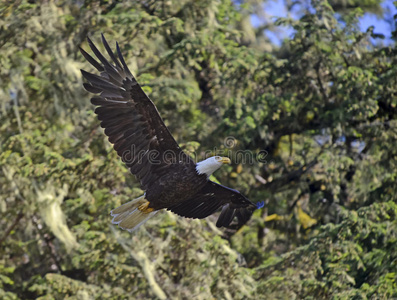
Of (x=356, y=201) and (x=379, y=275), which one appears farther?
(x=356, y=201)

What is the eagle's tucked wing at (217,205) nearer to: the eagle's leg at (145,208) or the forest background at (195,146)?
the eagle's leg at (145,208)

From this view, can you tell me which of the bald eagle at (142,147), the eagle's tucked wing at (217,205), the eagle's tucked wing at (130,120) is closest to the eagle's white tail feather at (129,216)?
the bald eagle at (142,147)

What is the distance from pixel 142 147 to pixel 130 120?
293 mm

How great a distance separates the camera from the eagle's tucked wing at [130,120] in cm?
717

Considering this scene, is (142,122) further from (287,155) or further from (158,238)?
(287,155)

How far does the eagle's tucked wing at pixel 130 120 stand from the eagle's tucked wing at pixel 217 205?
69 cm

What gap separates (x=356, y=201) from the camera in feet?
32.5

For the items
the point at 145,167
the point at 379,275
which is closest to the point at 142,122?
the point at 145,167

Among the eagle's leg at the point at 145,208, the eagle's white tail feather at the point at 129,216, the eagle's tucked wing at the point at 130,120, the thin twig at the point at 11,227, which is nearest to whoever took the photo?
the eagle's tucked wing at the point at 130,120

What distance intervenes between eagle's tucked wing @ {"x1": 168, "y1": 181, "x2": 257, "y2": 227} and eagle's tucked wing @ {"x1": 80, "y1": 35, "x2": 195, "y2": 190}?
0.69 meters

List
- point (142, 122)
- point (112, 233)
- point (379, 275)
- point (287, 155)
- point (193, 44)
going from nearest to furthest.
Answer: point (142, 122) → point (379, 275) → point (112, 233) → point (193, 44) → point (287, 155)

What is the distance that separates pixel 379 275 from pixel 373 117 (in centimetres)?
264

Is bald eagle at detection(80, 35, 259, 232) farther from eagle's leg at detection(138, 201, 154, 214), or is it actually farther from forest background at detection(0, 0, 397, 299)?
forest background at detection(0, 0, 397, 299)

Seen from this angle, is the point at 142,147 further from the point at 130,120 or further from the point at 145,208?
the point at 145,208
